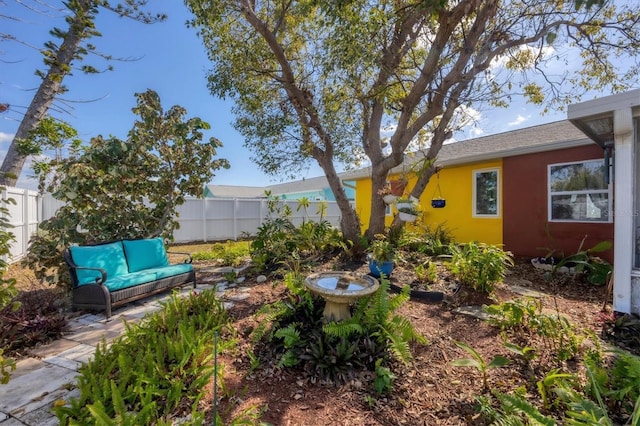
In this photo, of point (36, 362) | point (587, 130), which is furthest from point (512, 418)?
point (587, 130)

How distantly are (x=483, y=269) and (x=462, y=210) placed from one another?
4818mm

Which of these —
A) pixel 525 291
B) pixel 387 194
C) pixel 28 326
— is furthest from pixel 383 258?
pixel 28 326

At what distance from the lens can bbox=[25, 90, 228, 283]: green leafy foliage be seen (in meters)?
4.68

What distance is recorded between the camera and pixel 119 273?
457 centimetres

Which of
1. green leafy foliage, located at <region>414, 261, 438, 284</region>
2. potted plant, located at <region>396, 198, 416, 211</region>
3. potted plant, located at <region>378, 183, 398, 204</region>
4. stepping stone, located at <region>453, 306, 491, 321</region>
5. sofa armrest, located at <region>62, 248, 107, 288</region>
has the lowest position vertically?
stepping stone, located at <region>453, 306, 491, 321</region>

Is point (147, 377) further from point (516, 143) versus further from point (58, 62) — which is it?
point (516, 143)

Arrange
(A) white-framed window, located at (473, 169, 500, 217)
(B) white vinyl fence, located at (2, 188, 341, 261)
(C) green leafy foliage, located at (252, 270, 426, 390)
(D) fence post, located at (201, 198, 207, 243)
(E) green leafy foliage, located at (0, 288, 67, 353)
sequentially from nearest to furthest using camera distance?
1. (C) green leafy foliage, located at (252, 270, 426, 390)
2. (E) green leafy foliage, located at (0, 288, 67, 353)
3. (A) white-framed window, located at (473, 169, 500, 217)
4. (B) white vinyl fence, located at (2, 188, 341, 261)
5. (D) fence post, located at (201, 198, 207, 243)

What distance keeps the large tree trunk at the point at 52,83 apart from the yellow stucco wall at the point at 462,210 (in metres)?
7.12

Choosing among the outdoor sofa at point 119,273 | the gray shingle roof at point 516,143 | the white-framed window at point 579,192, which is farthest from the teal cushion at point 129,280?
the white-framed window at point 579,192

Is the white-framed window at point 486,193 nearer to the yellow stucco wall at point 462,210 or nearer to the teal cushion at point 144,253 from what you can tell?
the yellow stucco wall at point 462,210

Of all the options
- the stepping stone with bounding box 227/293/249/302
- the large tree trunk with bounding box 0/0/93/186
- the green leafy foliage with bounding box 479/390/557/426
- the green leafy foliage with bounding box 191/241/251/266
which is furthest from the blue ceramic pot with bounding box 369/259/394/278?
the large tree trunk with bounding box 0/0/93/186

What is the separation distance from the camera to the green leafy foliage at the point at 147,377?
6.28 feet

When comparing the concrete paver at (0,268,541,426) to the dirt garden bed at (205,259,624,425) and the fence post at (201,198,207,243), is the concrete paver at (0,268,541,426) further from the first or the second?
the fence post at (201,198,207,243)

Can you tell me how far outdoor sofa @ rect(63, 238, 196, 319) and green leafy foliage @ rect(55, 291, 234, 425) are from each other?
1.42 metres
